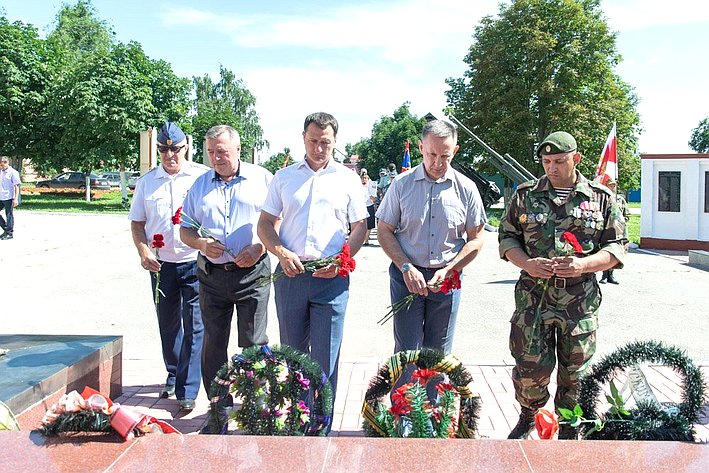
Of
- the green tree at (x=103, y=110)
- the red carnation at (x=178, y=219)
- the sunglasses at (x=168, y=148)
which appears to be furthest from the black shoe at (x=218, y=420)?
the green tree at (x=103, y=110)

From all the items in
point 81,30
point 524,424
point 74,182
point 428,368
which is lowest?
point 524,424

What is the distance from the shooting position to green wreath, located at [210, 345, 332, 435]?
2852 mm

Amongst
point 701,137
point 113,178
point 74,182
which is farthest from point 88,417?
point 701,137

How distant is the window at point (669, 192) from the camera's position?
1563cm

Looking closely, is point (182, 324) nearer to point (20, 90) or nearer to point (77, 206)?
point (77, 206)

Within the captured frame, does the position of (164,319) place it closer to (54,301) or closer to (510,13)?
(54,301)

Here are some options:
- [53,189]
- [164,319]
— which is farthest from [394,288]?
[53,189]

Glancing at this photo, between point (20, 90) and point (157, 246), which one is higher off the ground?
point (20, 90)

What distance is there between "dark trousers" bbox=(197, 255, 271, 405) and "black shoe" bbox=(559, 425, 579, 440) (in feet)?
6.19

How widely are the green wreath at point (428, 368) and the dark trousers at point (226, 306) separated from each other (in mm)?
1111

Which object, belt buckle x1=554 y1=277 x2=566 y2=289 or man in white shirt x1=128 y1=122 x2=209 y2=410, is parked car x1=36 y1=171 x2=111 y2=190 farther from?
belt buckle x1=554 y1=277 x2=566 y2=289

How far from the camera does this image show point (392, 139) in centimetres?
5406

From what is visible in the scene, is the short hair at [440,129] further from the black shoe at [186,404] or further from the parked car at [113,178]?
the parked car at [113,178]

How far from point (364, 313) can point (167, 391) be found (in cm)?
337
